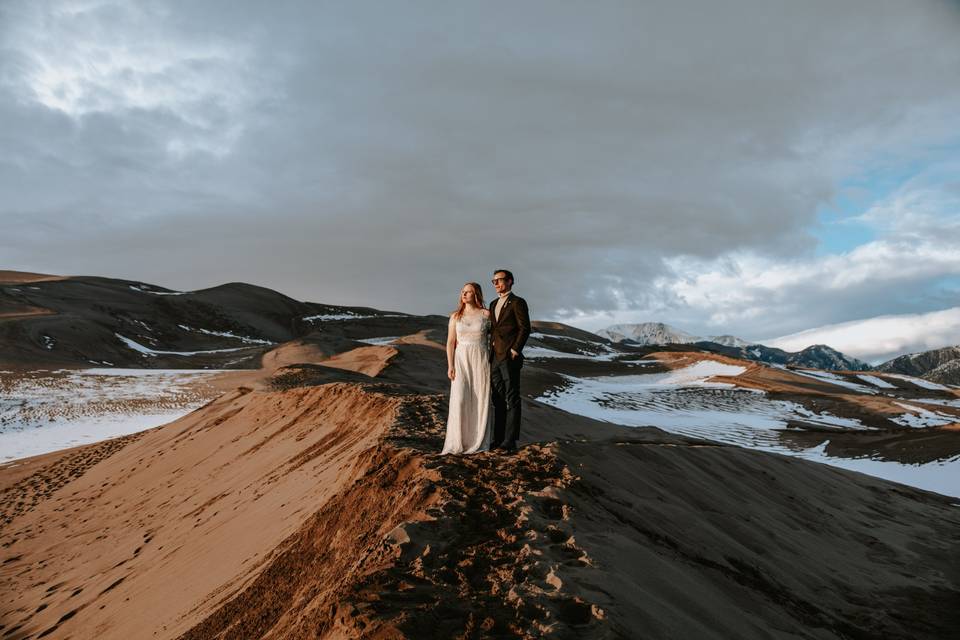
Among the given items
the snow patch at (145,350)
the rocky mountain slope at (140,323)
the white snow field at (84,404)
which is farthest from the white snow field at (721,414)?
the snow patch at (145,350)

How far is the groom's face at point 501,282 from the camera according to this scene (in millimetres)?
5871

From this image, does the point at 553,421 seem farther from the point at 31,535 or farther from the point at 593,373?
the point at 593,373

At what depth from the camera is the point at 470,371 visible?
5.83 m

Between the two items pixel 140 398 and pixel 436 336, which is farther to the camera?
pixel 436 336

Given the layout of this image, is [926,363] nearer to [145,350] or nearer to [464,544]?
[145,350]

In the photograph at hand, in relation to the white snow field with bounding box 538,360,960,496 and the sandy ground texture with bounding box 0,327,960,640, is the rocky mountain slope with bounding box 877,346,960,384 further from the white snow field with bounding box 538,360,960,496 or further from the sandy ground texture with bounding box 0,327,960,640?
the sandy ground texture with bounding box 0,327,960,640

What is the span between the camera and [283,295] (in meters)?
82.8

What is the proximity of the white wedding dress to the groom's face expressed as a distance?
0.36 m

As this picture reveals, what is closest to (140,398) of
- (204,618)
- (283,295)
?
(204,618)

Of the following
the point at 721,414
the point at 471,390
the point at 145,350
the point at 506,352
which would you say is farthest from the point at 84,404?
the point at 721,414

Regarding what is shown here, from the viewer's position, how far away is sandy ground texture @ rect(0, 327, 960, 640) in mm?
3008

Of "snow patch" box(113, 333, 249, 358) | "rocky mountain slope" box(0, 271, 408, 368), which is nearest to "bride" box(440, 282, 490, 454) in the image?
"rocky mountain slope" box(0, 271, 408, 368)

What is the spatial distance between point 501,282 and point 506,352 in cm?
67

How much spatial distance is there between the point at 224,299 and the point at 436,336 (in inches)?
1649
